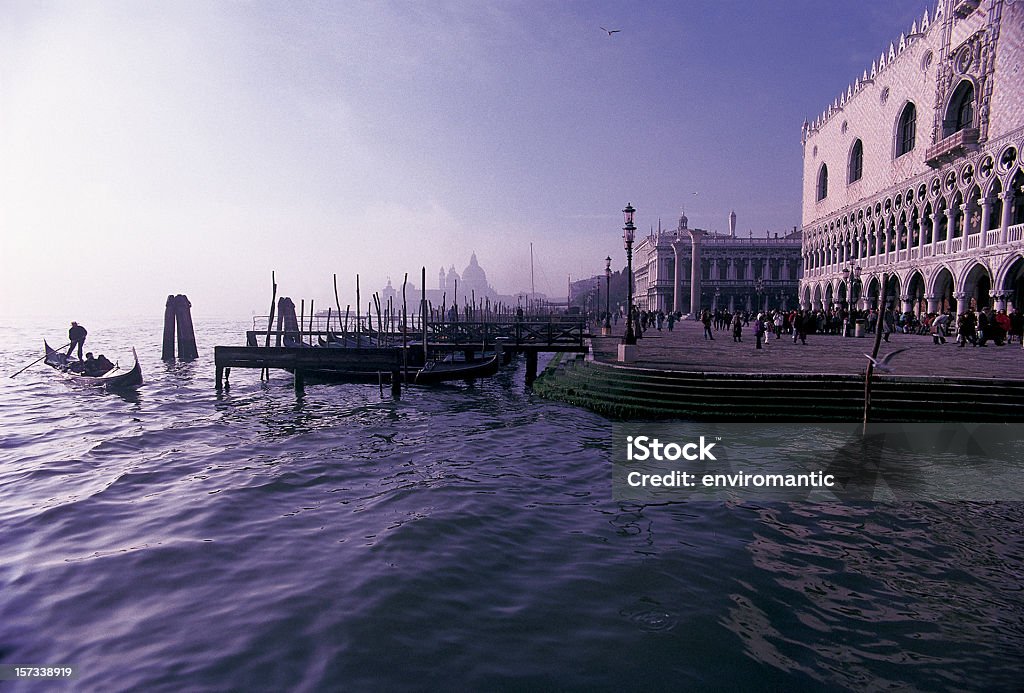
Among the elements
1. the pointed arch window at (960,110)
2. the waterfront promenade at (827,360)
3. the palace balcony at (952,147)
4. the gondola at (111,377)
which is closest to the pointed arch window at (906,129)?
the pointed arch window at (960,110)

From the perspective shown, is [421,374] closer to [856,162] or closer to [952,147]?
[952,147]

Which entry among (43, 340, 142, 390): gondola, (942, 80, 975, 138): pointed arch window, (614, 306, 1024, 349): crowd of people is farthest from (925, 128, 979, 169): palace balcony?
(43, 340, 142, 390): gondola

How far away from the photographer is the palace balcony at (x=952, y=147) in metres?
29.0

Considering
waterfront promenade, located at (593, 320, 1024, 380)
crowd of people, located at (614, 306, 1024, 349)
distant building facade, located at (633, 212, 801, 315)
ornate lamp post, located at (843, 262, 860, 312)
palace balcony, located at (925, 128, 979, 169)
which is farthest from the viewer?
distant building facade, located at (633, 212, 801, 315)

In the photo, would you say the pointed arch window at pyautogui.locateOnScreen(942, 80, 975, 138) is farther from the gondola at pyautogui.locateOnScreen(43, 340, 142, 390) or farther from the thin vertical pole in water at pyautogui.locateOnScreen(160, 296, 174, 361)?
the thin vertical pole in water at pyautogui.locateOnScreen(160, 296, 174, 361)

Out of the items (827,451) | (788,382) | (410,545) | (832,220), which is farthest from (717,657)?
(832,220)

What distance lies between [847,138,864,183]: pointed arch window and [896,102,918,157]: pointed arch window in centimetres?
684

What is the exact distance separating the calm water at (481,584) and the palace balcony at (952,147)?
29204 mm

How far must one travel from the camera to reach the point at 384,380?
854 inches

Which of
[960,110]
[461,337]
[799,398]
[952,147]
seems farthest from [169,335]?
[960,110]

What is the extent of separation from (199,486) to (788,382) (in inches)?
463

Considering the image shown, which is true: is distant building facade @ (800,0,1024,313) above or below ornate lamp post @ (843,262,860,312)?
above

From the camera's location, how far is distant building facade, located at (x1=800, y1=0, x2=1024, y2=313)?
27.0 metres

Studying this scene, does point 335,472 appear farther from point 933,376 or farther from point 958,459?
point 933,376
